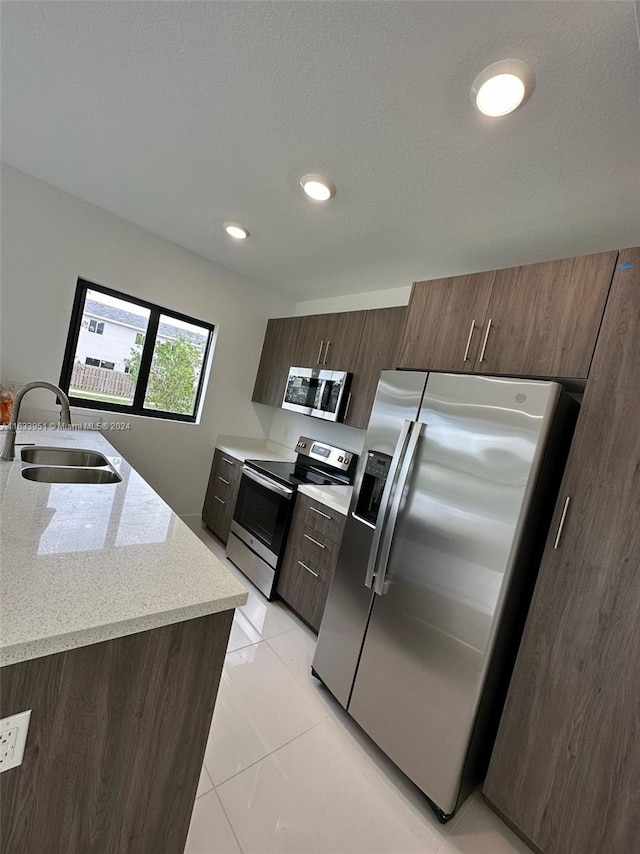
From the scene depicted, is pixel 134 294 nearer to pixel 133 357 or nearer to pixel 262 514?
pixel 133 357

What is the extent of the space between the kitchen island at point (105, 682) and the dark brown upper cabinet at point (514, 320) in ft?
4.51

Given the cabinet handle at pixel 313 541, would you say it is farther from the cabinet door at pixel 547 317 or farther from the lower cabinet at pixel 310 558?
the cabinet door at pixel 547 317

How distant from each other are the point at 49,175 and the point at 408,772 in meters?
3.79

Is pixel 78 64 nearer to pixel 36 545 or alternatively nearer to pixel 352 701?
pixel 36 545

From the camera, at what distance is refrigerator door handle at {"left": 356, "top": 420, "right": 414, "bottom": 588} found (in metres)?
1.69

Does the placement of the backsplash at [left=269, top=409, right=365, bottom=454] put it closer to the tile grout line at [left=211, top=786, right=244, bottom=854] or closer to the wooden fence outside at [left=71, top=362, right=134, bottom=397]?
the wooden fence outside at [left=71, top=362, right=134, bottom=397]

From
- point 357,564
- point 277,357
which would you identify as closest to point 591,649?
point 357,564

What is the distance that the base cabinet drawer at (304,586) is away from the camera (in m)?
2.33

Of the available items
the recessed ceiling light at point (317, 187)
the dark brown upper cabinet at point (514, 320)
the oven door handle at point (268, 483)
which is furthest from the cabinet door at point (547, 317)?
the oven door handle at point (268, 483)

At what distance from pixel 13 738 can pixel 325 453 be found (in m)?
2.64

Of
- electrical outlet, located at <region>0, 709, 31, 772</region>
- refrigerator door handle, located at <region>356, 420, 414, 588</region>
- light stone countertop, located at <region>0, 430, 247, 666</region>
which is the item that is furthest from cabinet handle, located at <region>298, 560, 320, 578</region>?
electrical outlet, located at <region>0, 709, 31, 772</region>

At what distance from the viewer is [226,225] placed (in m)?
2.58

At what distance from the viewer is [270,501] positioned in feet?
9.16

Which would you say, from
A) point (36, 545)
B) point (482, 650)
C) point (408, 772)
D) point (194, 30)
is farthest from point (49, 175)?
point (408, 772)
